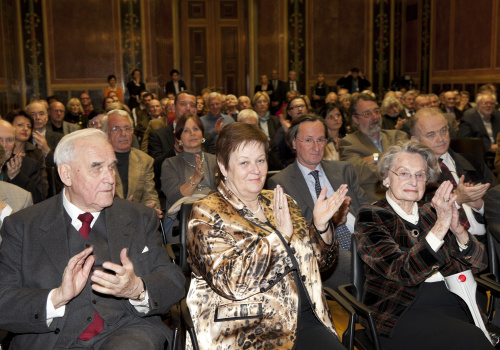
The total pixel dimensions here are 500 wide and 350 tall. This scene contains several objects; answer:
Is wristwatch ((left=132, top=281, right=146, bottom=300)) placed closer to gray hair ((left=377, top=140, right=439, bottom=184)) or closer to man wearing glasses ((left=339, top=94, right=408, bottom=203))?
gray hair ((left=377, top=140, right=439, bottom=184))

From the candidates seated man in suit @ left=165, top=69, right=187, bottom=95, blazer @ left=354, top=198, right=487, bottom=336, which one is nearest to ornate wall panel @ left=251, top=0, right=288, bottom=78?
seated man in suit @ left=165, top=69, right=187, bottom=95

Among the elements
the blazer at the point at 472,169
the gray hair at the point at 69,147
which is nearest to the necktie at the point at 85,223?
the gray hair at the point at 69,147

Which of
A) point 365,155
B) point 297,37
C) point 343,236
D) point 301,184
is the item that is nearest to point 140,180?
point 301,184

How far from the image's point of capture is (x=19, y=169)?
3.92 m

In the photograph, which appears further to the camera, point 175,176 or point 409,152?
point 175,176

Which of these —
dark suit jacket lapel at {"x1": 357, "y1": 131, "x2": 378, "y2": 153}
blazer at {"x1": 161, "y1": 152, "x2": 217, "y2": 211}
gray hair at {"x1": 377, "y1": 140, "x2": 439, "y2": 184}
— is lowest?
blazer at {"x1": 161, "y1": 152, "x2": 217, "y2": 211}

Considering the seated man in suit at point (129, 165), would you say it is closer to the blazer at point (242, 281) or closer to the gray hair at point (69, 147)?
the gray hair at point (69, 147)

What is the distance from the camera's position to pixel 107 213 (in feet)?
7.24

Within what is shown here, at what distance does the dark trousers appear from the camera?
2.13 m

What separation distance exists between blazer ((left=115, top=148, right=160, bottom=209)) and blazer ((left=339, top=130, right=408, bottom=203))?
1563 mm

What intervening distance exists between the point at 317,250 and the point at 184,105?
3.47 metres

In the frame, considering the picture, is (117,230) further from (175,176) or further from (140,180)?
(140,180)

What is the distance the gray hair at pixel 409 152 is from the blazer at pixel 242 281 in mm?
686

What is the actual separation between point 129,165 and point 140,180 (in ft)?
0.49
